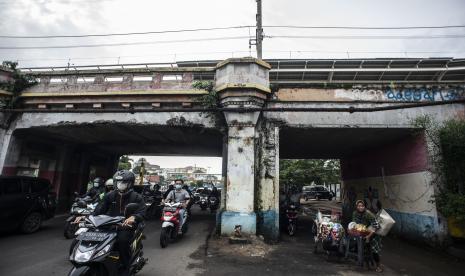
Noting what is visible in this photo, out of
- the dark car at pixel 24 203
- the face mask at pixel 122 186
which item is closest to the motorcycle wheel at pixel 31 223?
the dark car at pixel 24 203

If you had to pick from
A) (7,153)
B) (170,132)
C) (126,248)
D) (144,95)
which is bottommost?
(126,248)

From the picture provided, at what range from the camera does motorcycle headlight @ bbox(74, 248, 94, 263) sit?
337cm

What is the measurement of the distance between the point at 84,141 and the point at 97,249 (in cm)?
1257

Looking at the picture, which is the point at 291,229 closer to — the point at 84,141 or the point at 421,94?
the point at 421,94

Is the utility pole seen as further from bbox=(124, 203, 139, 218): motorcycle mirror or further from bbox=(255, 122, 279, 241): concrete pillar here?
bbox=(124, 203, 139, 218): motorcycle mirror

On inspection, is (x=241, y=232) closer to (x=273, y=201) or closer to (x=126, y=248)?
(x=273, y=201)

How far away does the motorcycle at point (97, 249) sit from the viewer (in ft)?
11.2

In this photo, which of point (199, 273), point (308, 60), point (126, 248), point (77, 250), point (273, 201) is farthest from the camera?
point (308, 60)

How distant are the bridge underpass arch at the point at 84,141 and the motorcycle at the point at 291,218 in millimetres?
3807

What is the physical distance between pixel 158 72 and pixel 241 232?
6472 millimetres

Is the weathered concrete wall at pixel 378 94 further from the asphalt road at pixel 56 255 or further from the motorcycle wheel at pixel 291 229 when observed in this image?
the asphalt road at pixel 56 255

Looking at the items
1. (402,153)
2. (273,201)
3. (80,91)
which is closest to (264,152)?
(273,201)

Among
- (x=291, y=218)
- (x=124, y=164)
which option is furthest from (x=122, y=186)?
(x=124, y=164)

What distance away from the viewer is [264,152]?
30.9 feet
